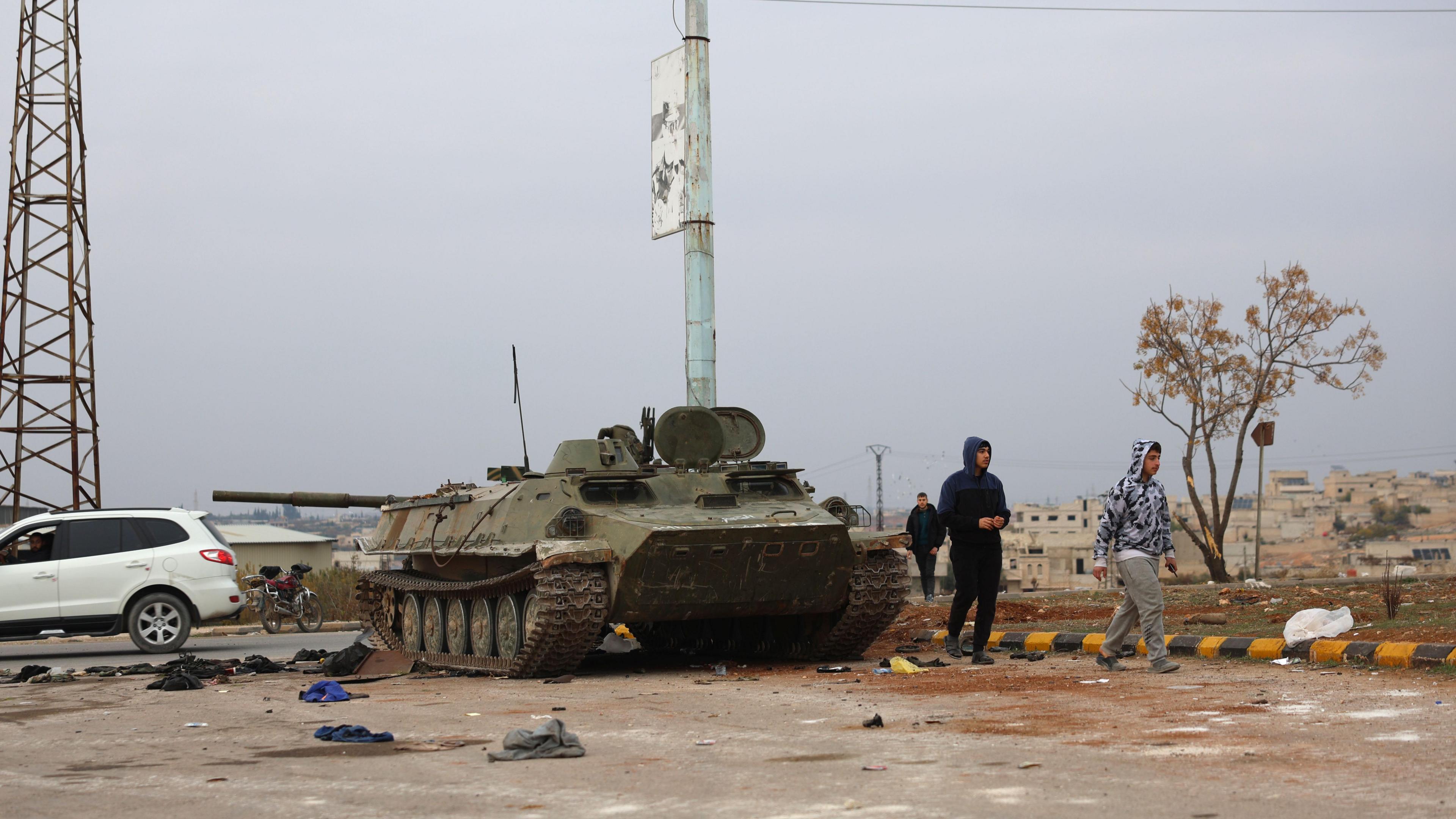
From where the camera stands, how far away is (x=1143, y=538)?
435 inches

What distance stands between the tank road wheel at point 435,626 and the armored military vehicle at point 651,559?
0.8 inches

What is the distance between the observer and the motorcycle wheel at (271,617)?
21.5 meters

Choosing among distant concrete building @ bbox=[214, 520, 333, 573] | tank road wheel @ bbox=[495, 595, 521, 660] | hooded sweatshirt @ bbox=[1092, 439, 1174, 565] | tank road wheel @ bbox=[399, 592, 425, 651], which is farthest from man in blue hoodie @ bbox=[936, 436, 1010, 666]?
distant concrete building @ bbox=[214, 520, 333, 573]

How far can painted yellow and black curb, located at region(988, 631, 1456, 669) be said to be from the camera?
33.7 ft

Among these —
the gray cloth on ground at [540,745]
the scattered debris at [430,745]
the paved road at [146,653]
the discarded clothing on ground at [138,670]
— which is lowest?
→ the paved road at [146,653]

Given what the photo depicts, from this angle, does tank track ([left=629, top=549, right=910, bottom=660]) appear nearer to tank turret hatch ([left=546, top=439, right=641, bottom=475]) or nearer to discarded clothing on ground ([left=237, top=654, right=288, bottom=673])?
tank turret hatch ([left=546, top=439, right=641, bottom=475])

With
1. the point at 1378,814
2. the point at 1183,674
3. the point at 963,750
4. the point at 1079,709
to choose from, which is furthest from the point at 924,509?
the point at 1378,814

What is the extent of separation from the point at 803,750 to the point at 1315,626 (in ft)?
19.2

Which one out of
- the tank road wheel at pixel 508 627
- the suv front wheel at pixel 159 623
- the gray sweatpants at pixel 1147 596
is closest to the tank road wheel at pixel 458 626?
the tank road wheel at pixel 508 627

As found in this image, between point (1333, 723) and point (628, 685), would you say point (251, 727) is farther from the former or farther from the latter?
point (1333, 723)

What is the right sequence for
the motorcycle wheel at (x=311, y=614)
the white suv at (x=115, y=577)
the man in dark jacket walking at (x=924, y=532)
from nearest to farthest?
1. the white suv at (x=115, y=577)
2. the man in dark jacket walking at (x=924, y=532)
3. the motorcycle wheel at (x=311, y=614)

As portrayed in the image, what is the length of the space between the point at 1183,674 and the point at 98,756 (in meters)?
7.25

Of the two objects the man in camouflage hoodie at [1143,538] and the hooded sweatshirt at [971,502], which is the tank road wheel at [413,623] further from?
the man in camouflage hoodie at [1143,538]

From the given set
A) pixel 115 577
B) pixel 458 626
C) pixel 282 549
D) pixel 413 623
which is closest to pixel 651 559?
pixel 458 626
